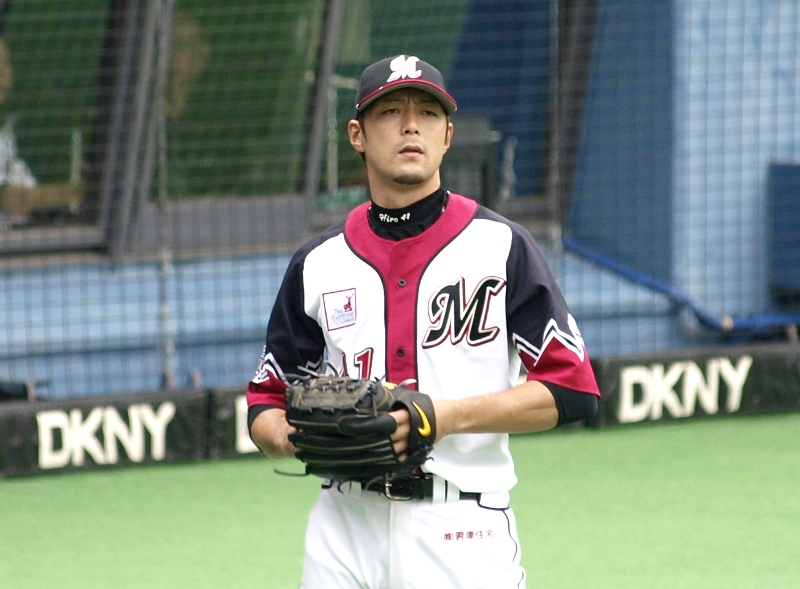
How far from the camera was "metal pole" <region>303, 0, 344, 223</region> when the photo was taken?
8.69 meters

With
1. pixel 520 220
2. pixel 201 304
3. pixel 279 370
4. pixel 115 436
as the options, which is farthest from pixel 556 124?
pixel 279 370

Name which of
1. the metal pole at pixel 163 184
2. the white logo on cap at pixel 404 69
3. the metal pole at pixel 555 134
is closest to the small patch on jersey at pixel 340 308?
the white logo on cap at pixel 404 69

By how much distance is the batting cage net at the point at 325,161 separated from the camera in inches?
322

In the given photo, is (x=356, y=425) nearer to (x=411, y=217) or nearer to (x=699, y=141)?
(x=411, y=217)

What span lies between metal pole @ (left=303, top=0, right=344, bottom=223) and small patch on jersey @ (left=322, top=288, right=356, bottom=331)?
5652mm

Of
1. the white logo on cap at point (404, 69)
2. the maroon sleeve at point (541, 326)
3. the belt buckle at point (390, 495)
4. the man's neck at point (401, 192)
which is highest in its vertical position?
the white logo on cap at point (404, 69)

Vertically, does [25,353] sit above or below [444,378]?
below

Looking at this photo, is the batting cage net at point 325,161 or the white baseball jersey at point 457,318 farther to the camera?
the batting cage net at point 325,161

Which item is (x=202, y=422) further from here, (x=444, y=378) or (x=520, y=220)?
(x=444, y=378)

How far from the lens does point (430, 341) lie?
3150mm

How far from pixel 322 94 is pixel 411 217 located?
18.7ft

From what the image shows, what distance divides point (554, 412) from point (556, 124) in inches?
231

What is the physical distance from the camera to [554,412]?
3025 mm

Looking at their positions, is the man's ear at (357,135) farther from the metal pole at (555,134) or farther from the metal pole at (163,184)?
the metal pole at (555,134)
